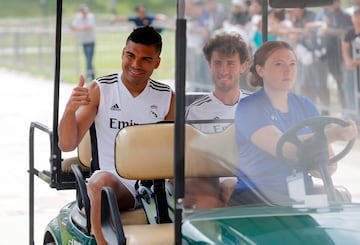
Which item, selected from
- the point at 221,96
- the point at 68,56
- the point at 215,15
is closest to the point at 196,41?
the point at 215,15

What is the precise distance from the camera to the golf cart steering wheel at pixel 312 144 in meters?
3.43

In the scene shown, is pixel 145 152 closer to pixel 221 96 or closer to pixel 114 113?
pixel 114 113

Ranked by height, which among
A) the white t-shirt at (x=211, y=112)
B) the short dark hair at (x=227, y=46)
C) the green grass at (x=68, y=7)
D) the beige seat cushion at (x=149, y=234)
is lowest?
the beige seat cushion at (x=149, y=234)

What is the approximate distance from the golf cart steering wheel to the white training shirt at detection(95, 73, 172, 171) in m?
1.47

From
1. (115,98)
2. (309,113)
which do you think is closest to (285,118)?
(309,113)

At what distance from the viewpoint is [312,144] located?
344 centimetres

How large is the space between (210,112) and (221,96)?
11 cm

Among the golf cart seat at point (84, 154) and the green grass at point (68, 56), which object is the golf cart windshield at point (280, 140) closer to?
the golf cart seat at point (84, 154)

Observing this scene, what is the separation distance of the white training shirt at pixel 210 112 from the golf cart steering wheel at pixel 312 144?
0.22 meters

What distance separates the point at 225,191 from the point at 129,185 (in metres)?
1.33

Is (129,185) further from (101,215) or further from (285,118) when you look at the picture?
(285,118)

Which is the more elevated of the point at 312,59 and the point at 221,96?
the point at 312,59

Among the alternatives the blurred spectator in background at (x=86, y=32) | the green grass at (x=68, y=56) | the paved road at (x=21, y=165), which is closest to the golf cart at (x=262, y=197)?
the paved road at (x=21, y=165)

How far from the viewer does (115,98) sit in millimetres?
4809
